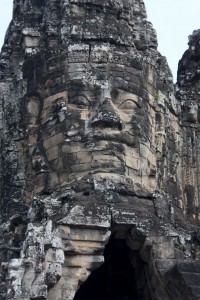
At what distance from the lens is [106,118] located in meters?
19.7

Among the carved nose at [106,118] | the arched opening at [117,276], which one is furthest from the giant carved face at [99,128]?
the arched opening at [117,276]

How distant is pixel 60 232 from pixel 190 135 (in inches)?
218

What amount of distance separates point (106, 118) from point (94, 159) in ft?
2.97

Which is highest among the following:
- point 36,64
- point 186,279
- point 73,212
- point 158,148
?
point 36,64

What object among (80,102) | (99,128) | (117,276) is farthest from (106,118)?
(117,276)

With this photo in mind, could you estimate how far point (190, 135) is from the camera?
22500 millimetres

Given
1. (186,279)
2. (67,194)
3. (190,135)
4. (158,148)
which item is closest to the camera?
(186,279)

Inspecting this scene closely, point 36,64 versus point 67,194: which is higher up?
point 36,64

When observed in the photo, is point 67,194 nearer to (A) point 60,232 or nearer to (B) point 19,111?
(A) point 60,232

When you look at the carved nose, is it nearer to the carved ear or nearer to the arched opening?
the carved ear

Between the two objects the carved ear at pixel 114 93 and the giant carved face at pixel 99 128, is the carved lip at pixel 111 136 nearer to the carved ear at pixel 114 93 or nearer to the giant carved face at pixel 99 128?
the giant carved face at pixel 99 128

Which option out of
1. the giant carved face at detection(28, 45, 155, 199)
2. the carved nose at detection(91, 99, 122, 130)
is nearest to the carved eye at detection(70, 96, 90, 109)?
the giant carved face at detection(28, 45, 155, 199)

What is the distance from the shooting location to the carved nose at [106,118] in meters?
19.6

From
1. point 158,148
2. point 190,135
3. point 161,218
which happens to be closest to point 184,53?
point 190,135
